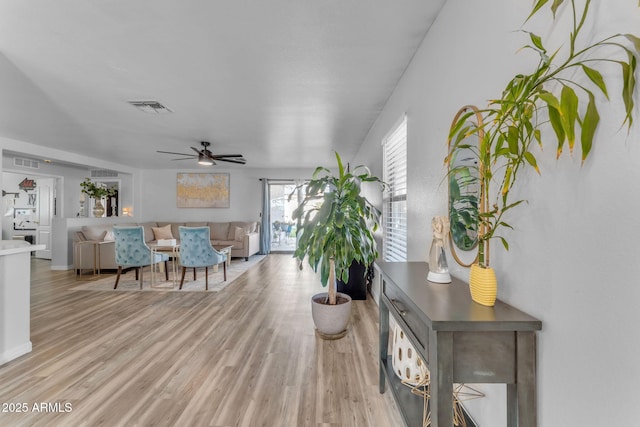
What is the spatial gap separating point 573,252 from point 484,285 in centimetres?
30

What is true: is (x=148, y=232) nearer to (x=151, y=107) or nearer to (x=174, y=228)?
(x=174, y=228)

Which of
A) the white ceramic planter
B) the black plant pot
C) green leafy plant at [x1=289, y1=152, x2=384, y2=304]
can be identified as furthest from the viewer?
the black plant pot

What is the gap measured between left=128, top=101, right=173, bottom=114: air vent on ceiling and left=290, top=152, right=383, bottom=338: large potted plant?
205cm

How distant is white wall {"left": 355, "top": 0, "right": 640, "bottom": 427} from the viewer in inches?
26.8

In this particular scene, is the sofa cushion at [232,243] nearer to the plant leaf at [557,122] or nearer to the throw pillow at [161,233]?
the throw pillow at [161,233]

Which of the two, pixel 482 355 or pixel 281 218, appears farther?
pixel 281 218

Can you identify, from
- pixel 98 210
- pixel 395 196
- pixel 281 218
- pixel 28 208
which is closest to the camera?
pixel 395 196

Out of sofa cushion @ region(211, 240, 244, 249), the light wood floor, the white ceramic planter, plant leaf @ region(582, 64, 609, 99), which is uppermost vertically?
plant leaf @ region(582, 64, 609, 99)

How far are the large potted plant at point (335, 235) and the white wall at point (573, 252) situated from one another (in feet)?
4.01

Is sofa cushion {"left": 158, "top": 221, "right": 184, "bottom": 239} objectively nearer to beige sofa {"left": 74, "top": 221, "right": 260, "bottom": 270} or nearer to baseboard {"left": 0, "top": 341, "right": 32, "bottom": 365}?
beige sofa {"left": 74, "top": 221, "right": 260, "bottom": 270}

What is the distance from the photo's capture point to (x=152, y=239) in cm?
671

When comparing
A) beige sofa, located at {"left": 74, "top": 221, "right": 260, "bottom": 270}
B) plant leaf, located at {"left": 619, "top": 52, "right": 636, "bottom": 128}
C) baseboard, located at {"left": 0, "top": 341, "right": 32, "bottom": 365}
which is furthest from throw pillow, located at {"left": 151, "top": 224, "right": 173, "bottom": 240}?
plant leaf, located at {"left": 619, "top": 52, "right": 636, "bottom": 128}

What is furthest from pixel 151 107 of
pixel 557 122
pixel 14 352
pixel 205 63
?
pixel 557 122

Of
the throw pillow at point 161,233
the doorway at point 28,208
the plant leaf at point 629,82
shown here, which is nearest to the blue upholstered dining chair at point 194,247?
the throw pillow at point 161,233
